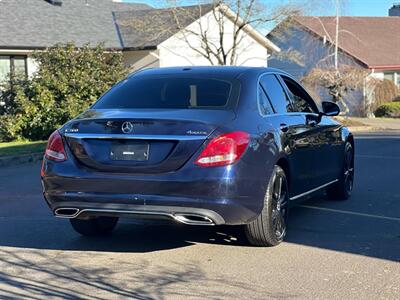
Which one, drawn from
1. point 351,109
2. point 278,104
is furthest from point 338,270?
point 351,109

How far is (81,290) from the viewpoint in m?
5.07

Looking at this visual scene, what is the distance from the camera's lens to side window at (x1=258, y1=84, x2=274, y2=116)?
6.38 m

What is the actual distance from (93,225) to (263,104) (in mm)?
2136

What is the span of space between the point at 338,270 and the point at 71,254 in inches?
95.5

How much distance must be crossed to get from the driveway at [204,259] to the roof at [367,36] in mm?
28289

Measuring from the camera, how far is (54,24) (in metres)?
26.6

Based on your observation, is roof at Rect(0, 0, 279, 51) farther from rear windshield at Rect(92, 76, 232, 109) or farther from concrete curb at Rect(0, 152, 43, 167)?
rear windshield at Rect(92, 76, 232, 109)

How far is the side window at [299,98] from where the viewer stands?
7.55 metres

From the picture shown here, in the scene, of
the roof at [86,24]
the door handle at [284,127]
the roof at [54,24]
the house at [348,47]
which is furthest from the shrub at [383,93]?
the door handle at [284,127]

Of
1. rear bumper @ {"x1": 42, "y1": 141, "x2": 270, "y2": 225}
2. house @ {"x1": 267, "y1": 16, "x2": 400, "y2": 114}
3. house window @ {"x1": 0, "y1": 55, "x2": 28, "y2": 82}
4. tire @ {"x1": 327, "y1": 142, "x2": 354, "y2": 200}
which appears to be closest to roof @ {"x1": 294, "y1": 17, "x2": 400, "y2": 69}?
house @ {"x1": 267, "y1": 16, "x2": 400, "y2": 114}

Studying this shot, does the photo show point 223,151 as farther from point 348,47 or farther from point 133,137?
point 348,47

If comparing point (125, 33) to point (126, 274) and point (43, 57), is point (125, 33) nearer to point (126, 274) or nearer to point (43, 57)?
point (43, 57)

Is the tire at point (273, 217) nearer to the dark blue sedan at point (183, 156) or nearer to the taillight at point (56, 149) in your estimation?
the dark blue sedan at point (183, 156)

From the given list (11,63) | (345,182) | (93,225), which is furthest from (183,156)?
(11,63)
